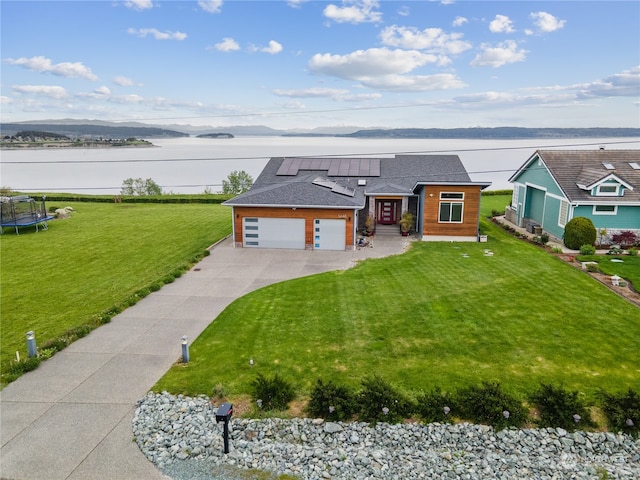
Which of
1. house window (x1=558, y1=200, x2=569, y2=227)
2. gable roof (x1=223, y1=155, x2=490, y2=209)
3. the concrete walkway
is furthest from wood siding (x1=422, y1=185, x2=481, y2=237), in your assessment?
the concrete walkway

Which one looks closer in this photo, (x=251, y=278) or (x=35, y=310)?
(x=35, y=310)

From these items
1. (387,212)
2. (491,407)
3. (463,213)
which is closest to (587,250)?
(463,213)

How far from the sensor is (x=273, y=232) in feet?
69.4

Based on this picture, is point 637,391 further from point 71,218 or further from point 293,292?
point 71,218

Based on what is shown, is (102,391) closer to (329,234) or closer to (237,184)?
(329,234)

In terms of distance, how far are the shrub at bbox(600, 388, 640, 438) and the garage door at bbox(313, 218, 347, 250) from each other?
13.7 meters

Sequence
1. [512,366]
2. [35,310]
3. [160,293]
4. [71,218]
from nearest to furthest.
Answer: [512,366]
[35,310]
[160,293]
[71,218]

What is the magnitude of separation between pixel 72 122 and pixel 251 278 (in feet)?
85.0

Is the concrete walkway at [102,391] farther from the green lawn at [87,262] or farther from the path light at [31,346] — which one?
the green lawn at [87,262]

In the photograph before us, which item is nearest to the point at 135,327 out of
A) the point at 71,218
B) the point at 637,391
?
the point at 637,391

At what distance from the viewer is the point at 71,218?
3012cm

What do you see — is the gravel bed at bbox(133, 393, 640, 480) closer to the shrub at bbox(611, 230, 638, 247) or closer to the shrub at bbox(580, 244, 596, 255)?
the shrub at bbox(580, 244, 596, 255)

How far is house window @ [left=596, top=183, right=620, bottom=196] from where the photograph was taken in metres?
20.5

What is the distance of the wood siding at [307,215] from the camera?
2048cm
